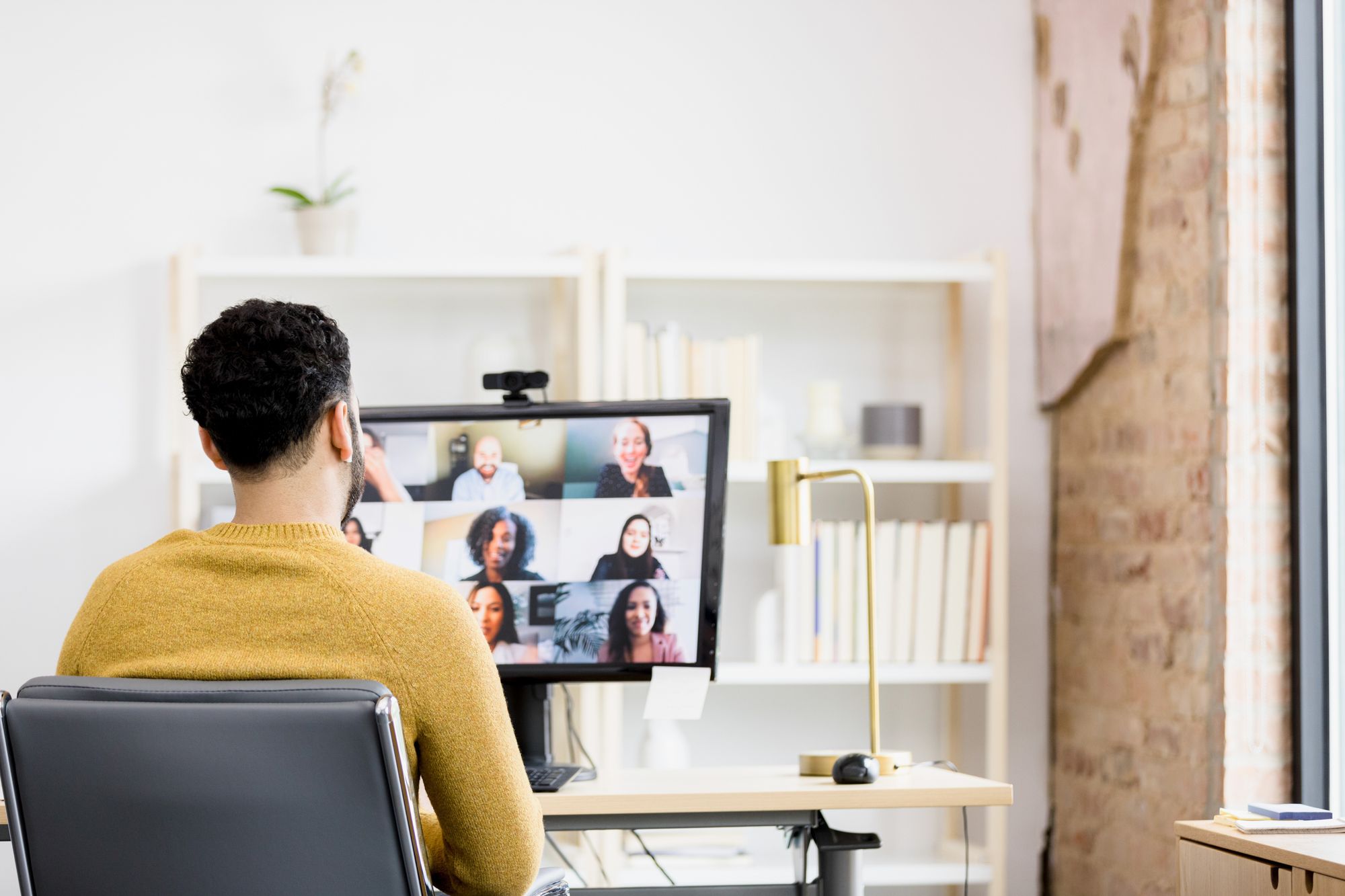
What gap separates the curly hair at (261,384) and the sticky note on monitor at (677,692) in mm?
778

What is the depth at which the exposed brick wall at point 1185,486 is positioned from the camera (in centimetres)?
236

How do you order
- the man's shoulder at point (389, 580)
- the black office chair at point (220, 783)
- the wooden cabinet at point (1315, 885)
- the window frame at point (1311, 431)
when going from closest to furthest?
1. the black office chair at point (220, 783)
2. the man's shoulder at point (389, 580)
3. the wooden cabinet at point (1315, 885)
4. the window frame at point (1311, 431)

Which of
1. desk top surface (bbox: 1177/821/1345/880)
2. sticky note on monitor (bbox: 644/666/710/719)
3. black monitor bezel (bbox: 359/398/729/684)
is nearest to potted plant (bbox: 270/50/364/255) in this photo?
black monitor bezel (bbox: 359/398/729/684)

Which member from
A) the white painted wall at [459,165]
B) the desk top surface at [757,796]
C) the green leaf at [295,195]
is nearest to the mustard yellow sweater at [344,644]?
the desk top surface at [757,796]

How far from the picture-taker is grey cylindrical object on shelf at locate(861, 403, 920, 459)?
281 centimetres

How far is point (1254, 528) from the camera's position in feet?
7.74

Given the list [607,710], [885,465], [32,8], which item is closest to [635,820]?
[607,710]

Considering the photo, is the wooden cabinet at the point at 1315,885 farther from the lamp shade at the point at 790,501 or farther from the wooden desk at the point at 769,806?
the lamp shade at the point at 790,501

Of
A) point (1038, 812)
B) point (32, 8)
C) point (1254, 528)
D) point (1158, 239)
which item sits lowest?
point (1038, 812)

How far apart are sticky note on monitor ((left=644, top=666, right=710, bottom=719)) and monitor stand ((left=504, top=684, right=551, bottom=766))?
0.17m

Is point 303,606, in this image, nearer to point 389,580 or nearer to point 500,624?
point 389,580

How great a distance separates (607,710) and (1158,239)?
4.65 feet

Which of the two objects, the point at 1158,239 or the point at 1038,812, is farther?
the point at 1038,812

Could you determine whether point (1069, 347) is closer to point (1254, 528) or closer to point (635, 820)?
point (1254, 528)
